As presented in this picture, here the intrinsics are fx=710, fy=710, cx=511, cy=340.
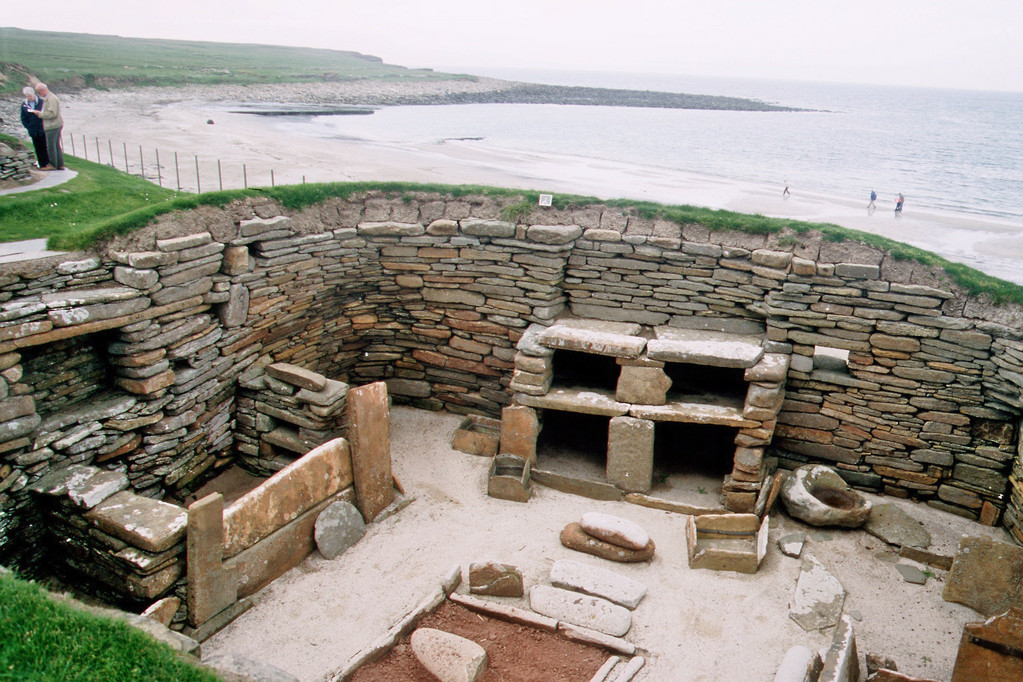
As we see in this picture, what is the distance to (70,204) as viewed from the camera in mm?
9266

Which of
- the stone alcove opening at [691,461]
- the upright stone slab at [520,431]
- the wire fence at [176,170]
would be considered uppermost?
the wire fence at [176,170]

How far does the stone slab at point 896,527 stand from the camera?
24.3ft

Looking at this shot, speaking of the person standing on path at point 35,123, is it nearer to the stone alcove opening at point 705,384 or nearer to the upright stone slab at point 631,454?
the upright stone slab at point 631,454

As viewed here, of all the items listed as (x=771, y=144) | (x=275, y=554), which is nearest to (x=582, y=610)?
(x=275, y=554)

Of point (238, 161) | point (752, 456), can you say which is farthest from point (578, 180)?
point (752, 456)

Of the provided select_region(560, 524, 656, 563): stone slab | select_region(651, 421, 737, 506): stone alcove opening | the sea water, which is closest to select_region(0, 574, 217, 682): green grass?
select_region(560, 524, 656, 563): stone slab

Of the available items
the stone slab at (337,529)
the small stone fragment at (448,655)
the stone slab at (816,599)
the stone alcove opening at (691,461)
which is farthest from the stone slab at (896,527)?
the stone slab at (337,529)

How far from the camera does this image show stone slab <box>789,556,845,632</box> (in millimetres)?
6242

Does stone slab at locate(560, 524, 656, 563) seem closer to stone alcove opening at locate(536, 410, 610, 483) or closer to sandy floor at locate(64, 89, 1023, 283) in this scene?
stone alcove opening at locate(536, 410, 610, 483)

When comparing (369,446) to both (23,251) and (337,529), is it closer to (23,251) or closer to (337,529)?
(337,529)

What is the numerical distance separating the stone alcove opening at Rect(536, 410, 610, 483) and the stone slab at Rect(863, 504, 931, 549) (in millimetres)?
2941

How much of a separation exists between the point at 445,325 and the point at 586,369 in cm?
207

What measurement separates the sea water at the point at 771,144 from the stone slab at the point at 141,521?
86.7 feet

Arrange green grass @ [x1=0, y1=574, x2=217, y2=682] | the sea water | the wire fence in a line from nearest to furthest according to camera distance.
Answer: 1. green grass @ [x1=0, y1=574, x2=217, y2=682]
2. the wire fence
3. the sea water
